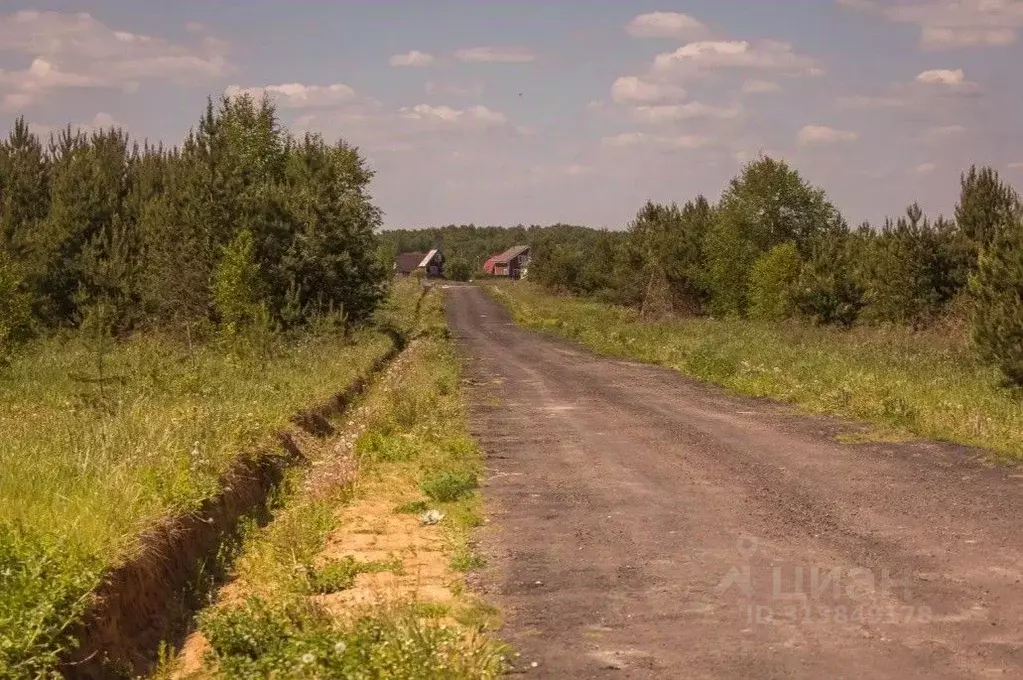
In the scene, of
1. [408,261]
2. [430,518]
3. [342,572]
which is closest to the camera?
[342,572]

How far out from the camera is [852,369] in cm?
2289

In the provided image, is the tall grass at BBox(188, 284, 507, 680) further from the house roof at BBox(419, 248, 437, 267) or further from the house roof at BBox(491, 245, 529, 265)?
the house roof at BBox(491, 245, 529, 265)

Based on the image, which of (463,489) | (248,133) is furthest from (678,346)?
(463,489)

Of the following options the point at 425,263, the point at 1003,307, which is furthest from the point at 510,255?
the point at 1003,307

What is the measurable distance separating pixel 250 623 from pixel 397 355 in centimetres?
2772

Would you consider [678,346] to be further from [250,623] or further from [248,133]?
[250,623]

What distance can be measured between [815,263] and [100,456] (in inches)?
1476

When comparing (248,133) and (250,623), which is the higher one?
(248,133)

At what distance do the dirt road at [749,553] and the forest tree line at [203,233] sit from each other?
15097mm

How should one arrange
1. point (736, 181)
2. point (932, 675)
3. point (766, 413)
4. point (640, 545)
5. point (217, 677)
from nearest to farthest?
point (932, 675) < point (217, 677) < point (640, 545) < point (766, 413) < point (736, 181)

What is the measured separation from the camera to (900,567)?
26.7ft

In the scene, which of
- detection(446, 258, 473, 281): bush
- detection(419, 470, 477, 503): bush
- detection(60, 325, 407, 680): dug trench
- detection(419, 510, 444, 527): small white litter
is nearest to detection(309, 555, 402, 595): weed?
detection(60, 325, 407, 680): dug trench

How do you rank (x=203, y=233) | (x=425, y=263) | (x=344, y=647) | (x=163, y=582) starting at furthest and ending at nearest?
(x=425, y=263), (x=203, y=233), (x=163, y=582), (x=344, y=647)

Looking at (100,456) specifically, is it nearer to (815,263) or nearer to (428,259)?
(815,263)
